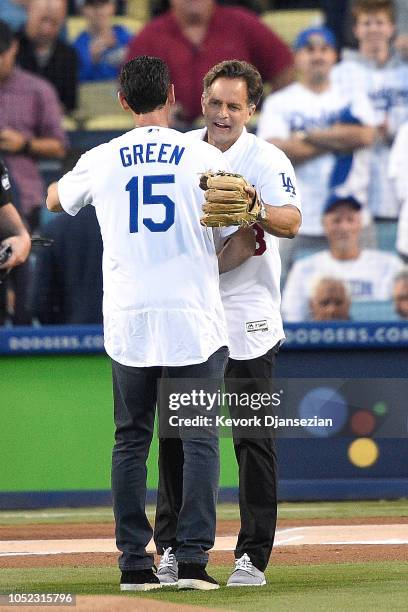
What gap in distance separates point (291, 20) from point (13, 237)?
5.39 metres

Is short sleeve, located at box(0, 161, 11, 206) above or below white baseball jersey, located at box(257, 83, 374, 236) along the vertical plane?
below

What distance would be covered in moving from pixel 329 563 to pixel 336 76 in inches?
216

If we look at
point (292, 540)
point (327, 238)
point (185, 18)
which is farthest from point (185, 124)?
point (292, 540)

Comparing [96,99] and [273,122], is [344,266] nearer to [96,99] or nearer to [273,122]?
[273,122]

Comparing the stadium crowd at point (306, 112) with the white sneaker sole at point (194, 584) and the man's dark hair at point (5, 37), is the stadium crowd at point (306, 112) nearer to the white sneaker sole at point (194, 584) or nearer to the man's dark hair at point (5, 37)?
the man's dark hair at point (5, 37)

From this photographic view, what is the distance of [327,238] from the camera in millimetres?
9328

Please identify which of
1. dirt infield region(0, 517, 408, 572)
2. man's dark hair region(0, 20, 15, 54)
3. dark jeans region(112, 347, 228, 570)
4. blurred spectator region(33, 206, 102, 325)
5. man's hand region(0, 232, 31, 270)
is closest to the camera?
dark jeans region(112, 347, 228, 570)

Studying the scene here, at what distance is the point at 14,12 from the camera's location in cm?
1012

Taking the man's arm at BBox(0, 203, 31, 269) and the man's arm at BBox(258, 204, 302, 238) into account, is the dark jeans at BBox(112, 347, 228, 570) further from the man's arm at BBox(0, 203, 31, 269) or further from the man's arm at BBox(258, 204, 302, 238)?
the man's arm at BBox(0, 203, 31, 269)

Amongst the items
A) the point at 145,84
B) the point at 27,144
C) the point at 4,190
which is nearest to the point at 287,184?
the point at 145,84

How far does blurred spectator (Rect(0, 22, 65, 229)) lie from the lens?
9.27m

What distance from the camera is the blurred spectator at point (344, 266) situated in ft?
29.8

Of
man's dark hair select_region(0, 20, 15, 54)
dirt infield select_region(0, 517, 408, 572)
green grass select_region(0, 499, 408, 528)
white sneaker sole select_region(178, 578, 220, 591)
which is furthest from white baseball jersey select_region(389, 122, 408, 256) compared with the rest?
white sneaker sole select_region(178, 578, 220, 591)

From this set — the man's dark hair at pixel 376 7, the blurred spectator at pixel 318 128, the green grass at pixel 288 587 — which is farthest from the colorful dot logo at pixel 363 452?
the man's dark hair at pixel 376 7
